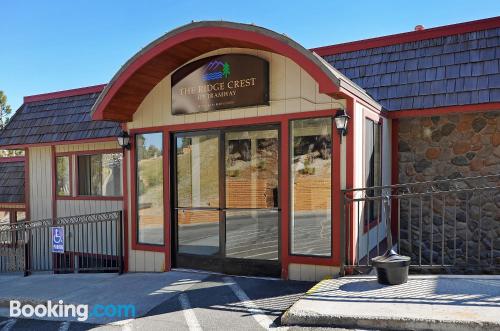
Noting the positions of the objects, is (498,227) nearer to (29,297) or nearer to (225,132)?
(225,132)

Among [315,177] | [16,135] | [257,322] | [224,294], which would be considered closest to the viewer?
[257,322]

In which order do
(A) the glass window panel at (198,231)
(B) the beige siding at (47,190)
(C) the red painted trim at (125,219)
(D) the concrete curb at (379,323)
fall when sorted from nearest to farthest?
1. (D) the concrete curb at (379,323)
2. (A) the glass window panel at (198,231)
3. (C) the red painted trim at (125,219)
4. (B) the beige siding at (47,190)

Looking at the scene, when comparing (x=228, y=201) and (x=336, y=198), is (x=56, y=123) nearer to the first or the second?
(x=228, y=201)

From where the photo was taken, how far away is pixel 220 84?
6617mm

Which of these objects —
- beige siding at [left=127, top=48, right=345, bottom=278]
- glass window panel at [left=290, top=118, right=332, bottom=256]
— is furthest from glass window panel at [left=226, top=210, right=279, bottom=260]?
beige siding at [left=127, top=48, right=345, bottom=278]

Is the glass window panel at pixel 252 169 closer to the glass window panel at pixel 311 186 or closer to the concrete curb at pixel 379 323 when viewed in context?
the glass window panel at pixel 311 186

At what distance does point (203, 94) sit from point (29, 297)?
13.6 ft

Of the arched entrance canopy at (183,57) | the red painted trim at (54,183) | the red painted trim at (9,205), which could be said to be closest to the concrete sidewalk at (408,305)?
the arched entrance canopy at (183,57)

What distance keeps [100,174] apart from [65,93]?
261 cm

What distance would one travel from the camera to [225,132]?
261 inches

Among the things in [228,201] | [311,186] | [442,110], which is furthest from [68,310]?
[442,110]

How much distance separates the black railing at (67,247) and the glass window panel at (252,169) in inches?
146

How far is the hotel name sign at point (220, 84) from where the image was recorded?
6.30 metres

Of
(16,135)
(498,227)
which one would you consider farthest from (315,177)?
(16,135)
